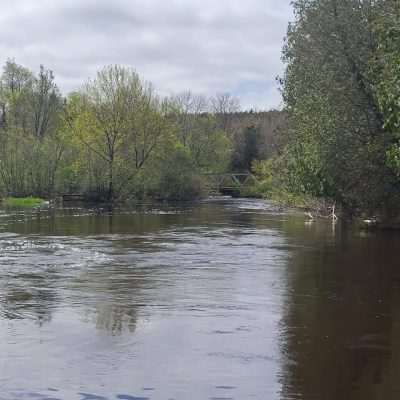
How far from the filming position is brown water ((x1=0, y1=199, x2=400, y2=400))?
931cm

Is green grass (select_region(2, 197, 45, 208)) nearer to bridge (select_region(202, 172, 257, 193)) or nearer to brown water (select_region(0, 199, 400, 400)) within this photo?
bridge (select_region(202, 172, 257, 193))

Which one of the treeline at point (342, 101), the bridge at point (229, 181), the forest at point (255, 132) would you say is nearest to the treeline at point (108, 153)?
the forest at point (255, 132)

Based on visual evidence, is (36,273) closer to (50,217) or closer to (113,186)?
(50,217)

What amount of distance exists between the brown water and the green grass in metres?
33.8

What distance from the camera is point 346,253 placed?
80.4ft

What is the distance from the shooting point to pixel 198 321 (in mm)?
13062

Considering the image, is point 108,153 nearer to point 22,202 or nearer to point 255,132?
point 22,202

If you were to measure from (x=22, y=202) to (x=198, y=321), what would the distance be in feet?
166

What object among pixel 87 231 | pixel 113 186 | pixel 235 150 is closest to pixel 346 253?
pixel 87 231

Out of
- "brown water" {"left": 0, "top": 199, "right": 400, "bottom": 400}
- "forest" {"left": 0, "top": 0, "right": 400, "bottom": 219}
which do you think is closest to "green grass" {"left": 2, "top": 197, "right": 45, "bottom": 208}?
"forest" {"left": 0, "top": 0, "right": 400, "bottom": 219}

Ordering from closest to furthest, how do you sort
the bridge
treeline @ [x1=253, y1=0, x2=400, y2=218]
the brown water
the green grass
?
1. the brown water
2. treeline @ [x1=253, y1=0, x2=400, y2=218]
3. the green grass
4. the bridge

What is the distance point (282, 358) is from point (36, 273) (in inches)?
405

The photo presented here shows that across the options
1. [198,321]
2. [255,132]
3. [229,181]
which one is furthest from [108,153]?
[198,321]

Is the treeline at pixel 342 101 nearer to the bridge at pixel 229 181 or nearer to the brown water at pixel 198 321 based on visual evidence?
the brown water at pixel 198 321
